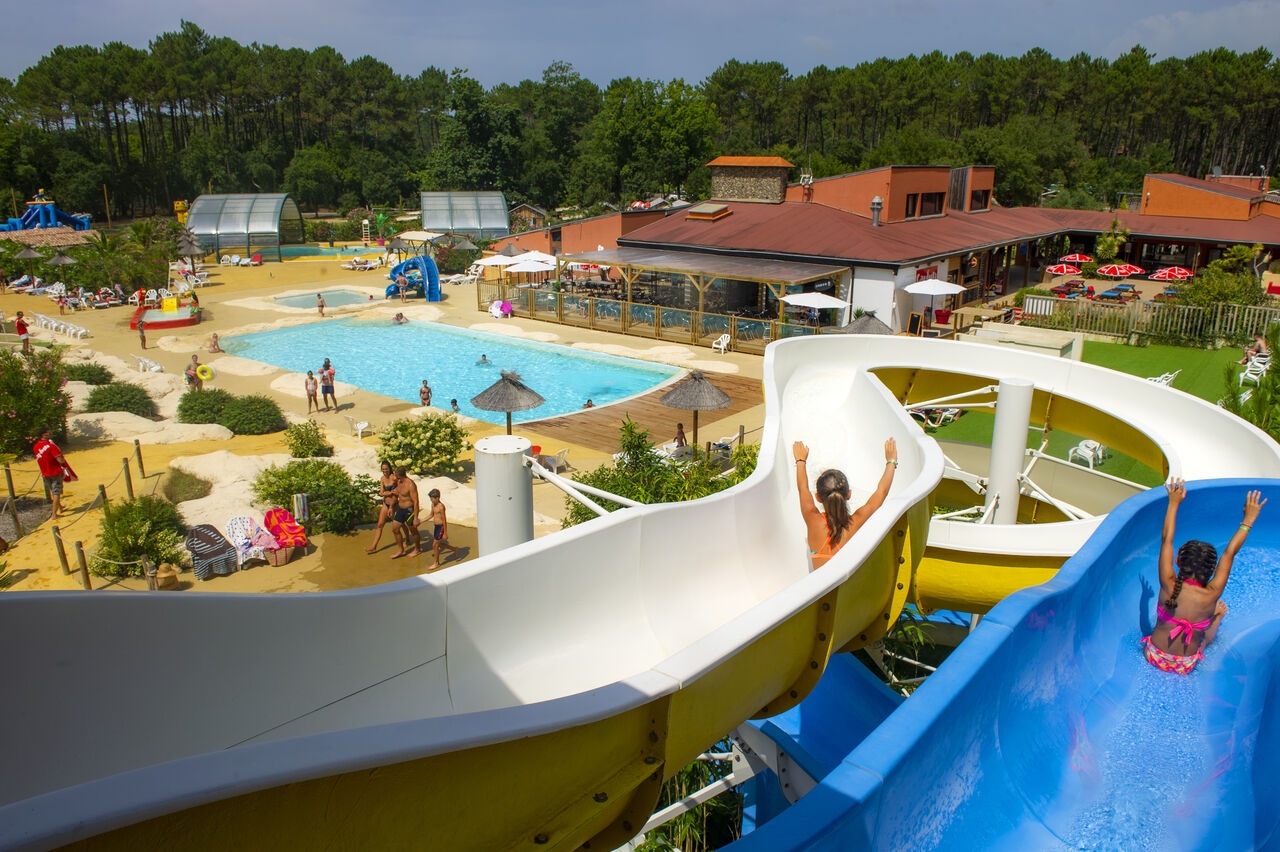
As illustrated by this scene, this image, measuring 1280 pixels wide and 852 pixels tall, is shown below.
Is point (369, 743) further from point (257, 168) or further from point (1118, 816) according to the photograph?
point (257, 168)

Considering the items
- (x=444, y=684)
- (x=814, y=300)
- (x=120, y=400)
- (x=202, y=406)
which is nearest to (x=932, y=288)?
(x=814, y=300)

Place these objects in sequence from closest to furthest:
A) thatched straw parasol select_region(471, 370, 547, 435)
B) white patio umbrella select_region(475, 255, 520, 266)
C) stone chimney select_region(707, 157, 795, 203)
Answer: thatched straw parasol select_region(471, 370, 547, 435)
white patio umbrella select_region(475, 255, 520, 266)
stone chimney select_region(707, 157, 795, 203)

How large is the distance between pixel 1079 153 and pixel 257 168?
61.6 m

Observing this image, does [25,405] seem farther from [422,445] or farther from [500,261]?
[500,261]

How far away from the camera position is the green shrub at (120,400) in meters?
17.3

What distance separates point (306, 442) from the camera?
1496 centimetres

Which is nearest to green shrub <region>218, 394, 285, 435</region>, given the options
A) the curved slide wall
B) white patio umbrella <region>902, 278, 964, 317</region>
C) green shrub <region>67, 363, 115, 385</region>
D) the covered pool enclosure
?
green shrub <region>67, 363, 115, 385</region>

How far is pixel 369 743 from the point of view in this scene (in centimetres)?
197

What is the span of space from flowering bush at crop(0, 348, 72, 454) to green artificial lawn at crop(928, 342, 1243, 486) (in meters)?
15.7

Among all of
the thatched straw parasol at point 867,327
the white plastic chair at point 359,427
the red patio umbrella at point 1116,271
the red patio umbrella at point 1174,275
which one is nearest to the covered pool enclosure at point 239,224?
the white plastic chair at point 359,427

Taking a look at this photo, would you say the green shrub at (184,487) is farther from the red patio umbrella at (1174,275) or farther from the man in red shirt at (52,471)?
the red patio umbrella at (1174,275)

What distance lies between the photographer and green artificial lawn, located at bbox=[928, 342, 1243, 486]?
13812 mm

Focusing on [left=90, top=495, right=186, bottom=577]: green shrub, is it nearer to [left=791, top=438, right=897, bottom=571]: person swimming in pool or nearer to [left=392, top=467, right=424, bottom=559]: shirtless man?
[left=392, top=467, right=424, bottom=559]: shirtless man

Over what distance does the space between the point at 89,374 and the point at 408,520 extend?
1259cm
